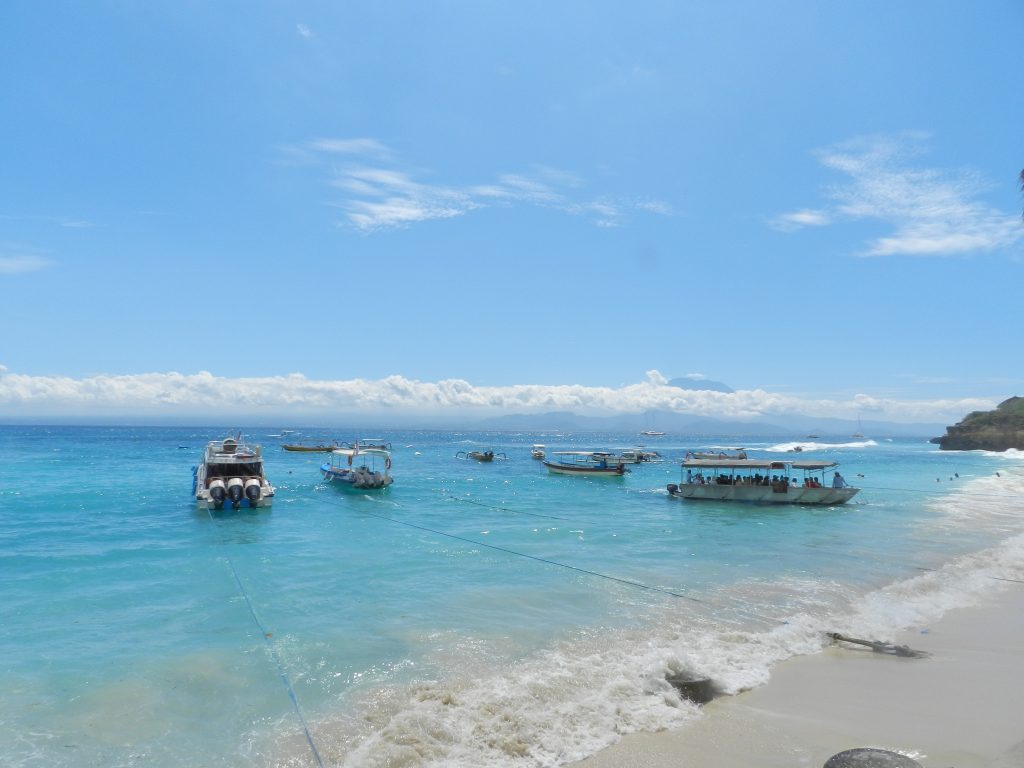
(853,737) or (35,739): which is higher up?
(853,737)

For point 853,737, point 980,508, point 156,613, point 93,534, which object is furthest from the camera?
point 980,508

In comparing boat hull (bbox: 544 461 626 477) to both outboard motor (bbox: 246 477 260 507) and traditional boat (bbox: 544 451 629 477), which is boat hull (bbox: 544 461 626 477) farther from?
outboard motor (bbox: 246 477 260 507)

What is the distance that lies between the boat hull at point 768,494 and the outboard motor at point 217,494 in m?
26.1

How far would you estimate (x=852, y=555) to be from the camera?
71.8ft

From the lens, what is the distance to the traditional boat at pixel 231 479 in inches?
1272

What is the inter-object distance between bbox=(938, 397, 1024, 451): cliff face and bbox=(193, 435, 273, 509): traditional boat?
12134cm

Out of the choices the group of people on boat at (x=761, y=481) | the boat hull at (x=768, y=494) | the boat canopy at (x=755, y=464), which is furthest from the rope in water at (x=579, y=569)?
the group of people on boat at (x=761, y=481)

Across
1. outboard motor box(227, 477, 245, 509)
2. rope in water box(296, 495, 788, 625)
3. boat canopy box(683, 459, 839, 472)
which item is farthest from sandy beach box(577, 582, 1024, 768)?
outboard motor box(227, 477, 245, 509)

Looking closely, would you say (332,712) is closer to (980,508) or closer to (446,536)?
(446,536)

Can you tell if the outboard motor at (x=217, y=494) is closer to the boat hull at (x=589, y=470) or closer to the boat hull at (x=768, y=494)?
the boat hull at (x=768, y=494)

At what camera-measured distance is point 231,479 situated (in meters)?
33.2

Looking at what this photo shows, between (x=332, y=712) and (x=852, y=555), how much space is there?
19.1 metres

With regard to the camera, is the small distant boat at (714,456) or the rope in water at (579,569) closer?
the rope in water at (579,569)

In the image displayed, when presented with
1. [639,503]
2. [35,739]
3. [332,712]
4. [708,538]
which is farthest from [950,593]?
[639,503]
